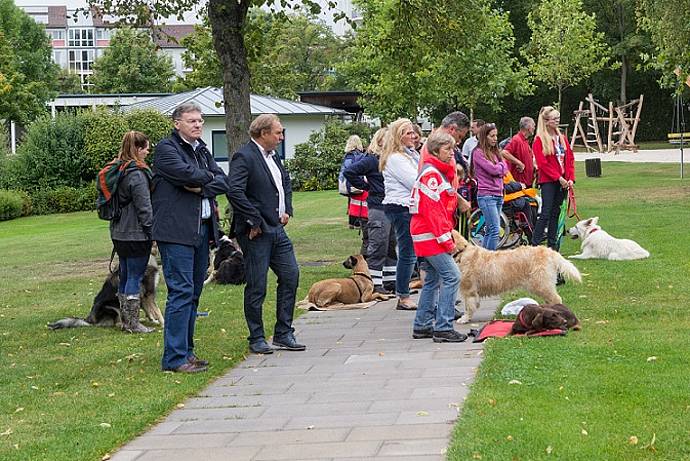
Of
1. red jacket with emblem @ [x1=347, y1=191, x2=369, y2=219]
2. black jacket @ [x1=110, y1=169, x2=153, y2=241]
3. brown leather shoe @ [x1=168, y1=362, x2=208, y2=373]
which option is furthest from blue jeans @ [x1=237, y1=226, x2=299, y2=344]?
red jacket with emblem @ [x1=347, y1=191, x2=369, y2=219]

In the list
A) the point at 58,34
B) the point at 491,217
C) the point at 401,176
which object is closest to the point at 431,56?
the point at 491,217

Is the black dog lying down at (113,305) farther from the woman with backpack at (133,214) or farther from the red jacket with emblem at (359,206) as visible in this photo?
the red jacket with emblem at (359,206)

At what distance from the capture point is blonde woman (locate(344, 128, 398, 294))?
12.0m

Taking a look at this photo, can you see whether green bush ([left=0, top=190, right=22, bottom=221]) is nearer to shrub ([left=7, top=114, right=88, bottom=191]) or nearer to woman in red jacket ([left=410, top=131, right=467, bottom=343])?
shrub ([left=7, top=114, right=88, bottom=191])

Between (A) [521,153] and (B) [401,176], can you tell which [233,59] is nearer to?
(A) [521,153]

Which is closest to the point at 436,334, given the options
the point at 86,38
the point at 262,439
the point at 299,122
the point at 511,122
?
the point at 262,439

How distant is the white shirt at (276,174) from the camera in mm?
9008

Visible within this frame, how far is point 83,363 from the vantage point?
9.10 meters

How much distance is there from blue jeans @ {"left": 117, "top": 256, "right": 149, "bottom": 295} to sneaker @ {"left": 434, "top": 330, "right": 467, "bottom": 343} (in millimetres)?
3058

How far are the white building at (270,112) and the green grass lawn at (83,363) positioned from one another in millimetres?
25627

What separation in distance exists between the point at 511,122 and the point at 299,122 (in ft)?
70.1

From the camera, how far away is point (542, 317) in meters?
9.12

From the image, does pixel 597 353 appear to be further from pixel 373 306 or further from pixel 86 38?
pixel 86 38

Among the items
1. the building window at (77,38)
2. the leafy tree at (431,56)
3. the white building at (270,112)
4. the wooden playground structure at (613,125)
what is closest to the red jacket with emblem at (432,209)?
the leafy tree at (431,56)
